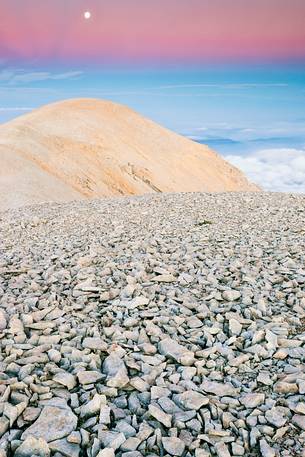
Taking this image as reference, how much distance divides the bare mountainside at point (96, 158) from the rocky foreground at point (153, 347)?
18961mm

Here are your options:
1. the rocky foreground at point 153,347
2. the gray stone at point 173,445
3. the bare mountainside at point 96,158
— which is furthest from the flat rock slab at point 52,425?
the bare mountainside at point 96,158

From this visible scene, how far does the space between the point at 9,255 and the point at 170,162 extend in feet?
173

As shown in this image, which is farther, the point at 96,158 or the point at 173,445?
the point at 96,158

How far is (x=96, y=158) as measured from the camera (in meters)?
52.1

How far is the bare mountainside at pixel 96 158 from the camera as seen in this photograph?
34888 mm

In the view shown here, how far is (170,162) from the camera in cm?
6259

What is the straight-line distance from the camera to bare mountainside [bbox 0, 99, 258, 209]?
34.9 metres

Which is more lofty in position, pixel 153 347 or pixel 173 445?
pixel 153 347

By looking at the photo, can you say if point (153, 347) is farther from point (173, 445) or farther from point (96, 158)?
point (96, 158)

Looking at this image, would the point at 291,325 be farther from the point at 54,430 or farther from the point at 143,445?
the point at 54,430

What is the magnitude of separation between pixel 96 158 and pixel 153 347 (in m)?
47.5

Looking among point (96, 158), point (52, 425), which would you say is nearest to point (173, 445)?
point (52, 425)

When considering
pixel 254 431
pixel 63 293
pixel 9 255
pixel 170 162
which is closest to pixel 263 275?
pixel 63 293

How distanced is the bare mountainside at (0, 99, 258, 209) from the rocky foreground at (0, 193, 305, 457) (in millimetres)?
18961
